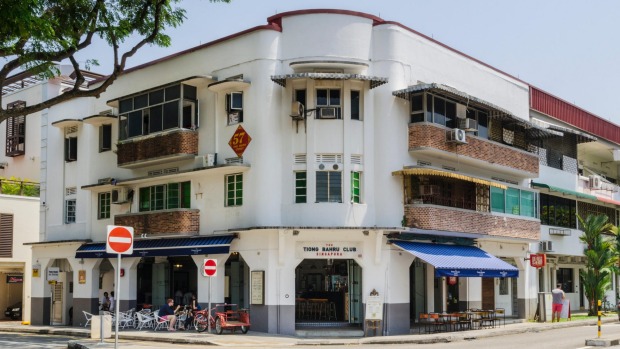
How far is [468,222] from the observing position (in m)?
33.4

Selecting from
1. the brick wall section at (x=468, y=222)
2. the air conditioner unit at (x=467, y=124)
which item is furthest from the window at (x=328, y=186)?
the air conditioner unit at (x=467, y=124)

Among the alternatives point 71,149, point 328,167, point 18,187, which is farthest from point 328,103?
point 18,187

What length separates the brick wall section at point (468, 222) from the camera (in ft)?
102

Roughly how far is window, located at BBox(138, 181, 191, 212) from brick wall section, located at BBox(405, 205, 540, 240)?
922 cm

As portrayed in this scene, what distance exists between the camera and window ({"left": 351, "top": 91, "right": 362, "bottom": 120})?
30922mm

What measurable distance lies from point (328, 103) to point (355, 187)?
3.32 m

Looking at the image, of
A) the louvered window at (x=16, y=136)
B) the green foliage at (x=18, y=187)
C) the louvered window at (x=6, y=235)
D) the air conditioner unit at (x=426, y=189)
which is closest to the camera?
the air conditioner unit at (x=426, y=189)

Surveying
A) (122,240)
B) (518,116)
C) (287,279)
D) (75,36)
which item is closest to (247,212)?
(287,279)

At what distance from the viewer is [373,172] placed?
102ft

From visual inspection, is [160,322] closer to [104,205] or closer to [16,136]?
[104,205]

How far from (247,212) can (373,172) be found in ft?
16.4

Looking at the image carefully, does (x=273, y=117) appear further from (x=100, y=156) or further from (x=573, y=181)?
(x=573, y=181)

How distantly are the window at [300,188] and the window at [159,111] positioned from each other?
5.23 m

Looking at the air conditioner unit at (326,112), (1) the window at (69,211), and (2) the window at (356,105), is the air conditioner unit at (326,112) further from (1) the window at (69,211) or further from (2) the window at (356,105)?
(1) the window at (69,211)
